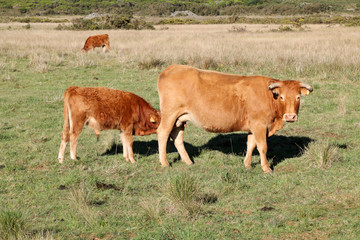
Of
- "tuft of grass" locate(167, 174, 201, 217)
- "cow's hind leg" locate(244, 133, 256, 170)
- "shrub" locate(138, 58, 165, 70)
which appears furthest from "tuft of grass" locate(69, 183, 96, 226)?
"shrub" locate(138, 58, 165, 70)

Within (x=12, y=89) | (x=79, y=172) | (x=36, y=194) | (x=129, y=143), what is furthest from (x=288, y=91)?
(x=12, y=89)

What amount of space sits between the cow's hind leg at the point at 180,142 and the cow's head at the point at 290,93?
1875 millimetres

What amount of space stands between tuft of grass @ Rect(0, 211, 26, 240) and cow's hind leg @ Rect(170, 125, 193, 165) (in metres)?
3.65

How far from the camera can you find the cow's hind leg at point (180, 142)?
26.2ft

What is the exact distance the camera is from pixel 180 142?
26.5 ft

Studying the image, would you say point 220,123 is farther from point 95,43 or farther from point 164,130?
point 95,43

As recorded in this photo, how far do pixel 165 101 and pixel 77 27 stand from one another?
35646 millimetres

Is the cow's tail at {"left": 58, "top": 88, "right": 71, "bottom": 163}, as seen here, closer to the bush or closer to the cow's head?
the cow's head

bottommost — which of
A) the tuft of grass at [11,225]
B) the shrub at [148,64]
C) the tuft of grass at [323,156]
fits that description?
the shrub at [148,64]

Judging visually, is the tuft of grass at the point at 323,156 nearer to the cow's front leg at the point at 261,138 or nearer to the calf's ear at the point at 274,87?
the cow's front leg at the point at 261,138

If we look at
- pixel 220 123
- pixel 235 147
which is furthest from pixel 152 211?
pixel 235 147

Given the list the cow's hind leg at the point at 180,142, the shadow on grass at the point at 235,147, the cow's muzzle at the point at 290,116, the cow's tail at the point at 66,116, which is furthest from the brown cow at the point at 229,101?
the cow's tail at the point at 66,116

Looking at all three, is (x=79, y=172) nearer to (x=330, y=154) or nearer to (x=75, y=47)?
(x=330, y=154)

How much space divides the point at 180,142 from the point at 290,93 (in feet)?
7.18
